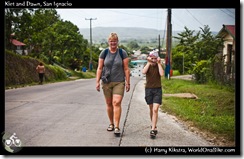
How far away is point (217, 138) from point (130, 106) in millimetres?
3614

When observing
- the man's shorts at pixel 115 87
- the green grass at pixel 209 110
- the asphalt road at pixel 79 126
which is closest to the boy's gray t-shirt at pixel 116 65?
the man's shorts at pixel 115 87

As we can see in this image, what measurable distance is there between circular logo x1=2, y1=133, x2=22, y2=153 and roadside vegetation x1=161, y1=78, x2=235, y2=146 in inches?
105

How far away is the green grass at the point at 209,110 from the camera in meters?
5.50

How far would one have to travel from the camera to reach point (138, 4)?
4512 mm

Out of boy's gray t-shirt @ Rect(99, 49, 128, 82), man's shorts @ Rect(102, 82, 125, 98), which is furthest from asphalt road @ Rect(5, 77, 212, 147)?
boy's gray t-shirt @ Rect(99, 49, 128, 82)

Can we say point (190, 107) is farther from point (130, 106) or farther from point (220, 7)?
point (220, 7)

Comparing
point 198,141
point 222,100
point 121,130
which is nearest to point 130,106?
point 222,100

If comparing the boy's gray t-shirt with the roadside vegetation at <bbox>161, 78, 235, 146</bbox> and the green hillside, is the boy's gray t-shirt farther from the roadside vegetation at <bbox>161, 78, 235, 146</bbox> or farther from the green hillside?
the green hillside

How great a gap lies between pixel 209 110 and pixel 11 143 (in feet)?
15.5

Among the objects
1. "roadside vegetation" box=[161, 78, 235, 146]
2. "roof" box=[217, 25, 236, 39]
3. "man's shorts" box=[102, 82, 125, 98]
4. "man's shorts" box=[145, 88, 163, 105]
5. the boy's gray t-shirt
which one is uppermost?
"roof" box=[217, 25, 236, 39]

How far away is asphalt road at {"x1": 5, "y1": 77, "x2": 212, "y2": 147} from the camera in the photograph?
4.91m

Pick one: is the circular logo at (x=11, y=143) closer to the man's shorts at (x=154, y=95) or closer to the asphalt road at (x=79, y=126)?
the asphalt road at (x=79, y=126)

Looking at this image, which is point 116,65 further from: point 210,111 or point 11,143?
point 210,111

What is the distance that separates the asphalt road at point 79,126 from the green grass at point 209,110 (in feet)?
1.10
